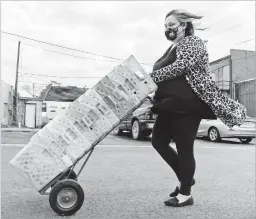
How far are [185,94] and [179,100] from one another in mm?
80

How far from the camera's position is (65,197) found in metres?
3.03

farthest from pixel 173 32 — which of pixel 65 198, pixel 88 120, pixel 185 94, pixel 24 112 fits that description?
pixel 24 112

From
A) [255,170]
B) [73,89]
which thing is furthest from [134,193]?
[73,89]

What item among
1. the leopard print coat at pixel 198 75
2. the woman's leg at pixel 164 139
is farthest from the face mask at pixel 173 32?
the woman's leg at pixel 164 139

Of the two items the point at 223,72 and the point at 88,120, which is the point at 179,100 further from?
the point at 223,72

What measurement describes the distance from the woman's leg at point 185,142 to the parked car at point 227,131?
1013cm

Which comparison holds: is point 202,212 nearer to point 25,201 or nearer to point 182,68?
point 182,68

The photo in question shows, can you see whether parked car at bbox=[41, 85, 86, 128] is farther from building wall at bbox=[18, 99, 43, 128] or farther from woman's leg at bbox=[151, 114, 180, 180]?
woman's leg at bbox=[151, 114, 180, 180]

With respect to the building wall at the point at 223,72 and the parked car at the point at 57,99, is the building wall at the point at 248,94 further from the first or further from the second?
the parked car at the point at 57,99

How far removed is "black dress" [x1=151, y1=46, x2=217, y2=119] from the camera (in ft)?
10.3

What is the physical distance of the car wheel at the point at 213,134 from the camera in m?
13.9

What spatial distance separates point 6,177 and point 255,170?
3.82 metres

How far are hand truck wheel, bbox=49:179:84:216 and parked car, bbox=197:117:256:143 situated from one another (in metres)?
10.7

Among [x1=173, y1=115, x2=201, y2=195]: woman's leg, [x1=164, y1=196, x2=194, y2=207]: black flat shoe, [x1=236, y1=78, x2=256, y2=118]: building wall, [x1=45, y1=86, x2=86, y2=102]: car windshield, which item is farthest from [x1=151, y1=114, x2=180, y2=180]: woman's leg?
[x1=236, y1=78, x2=256, y2=118]: building wall
